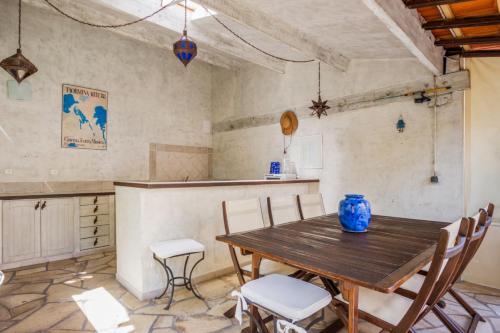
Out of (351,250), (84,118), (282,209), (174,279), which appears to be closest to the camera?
(351,250)

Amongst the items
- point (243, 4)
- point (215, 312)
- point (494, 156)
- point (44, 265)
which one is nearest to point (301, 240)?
point (215, 312)

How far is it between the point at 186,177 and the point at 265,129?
2.03 metres

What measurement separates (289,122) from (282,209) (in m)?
2.47

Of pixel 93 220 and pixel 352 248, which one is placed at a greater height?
pixel 352 248

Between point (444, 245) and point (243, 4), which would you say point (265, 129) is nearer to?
point (243, 4)

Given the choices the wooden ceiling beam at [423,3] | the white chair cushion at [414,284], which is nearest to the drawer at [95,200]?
the white chair cushion at [414,284]

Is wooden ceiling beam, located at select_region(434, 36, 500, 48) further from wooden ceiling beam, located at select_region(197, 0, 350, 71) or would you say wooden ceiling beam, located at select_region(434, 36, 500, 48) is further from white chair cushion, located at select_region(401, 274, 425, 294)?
white chair cushion, located at select_region(401, 274, 425, 294)

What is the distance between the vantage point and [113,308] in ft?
8.68

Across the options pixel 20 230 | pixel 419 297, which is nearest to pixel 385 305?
pixel 419 297

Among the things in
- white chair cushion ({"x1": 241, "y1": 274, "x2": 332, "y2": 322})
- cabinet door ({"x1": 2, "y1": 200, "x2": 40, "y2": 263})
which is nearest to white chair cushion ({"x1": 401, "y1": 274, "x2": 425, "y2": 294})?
white chair cushion ({"x1": 241, "y1": 274, "x2": 332, "y2": 322})

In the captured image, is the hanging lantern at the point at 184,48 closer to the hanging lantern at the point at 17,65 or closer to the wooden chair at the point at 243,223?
the wooden chair at the point at 243,223

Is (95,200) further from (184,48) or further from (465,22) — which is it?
(465,22)

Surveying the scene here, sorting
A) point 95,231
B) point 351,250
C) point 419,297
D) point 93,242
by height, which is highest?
point 351,250

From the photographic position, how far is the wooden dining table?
1.41 m
